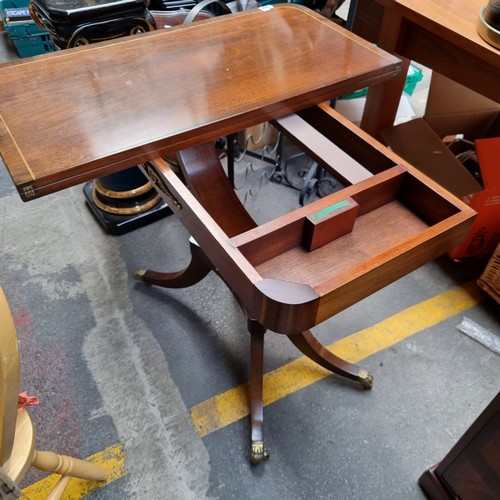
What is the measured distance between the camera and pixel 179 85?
0.95 meters

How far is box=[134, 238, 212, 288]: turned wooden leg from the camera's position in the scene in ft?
4.57

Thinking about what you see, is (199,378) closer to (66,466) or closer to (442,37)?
(66,466)

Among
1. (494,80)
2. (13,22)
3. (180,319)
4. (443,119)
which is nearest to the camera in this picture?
(494,80)

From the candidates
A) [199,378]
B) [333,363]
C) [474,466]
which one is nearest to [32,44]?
[199,378]

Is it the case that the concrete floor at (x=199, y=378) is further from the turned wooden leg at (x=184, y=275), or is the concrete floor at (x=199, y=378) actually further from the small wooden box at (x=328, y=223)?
the small wooden box at (x=328, y=223)

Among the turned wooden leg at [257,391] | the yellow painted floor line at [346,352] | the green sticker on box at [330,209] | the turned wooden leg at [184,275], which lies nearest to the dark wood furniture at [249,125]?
the green sticker on box at [330,209]

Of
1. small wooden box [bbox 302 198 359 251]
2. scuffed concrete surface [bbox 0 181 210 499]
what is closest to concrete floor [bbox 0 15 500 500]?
scuffed concrete surface [bbox 0 181 210 499]

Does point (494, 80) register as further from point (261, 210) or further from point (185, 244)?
point (185, 244)

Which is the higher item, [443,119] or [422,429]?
[443,119]

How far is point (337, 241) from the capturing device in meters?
0.84

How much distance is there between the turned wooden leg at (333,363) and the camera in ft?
4.40

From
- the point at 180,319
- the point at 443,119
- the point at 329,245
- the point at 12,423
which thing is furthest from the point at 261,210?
the point at 12,423

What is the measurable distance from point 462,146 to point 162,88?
156 centimetres

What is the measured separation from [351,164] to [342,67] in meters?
0.27
